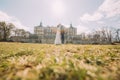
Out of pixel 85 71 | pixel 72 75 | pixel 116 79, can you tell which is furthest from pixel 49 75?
pixel 116 79

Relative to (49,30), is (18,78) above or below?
below

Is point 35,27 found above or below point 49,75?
above

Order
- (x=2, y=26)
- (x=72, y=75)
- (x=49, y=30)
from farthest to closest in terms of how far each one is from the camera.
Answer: (x=49, y=30) → (x=2, y=26) → (x=72, y=75)

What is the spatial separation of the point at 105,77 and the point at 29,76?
1.01 meters

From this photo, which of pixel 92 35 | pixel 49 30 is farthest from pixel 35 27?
pixel 92 35

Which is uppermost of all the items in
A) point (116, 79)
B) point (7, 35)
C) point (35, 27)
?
point (35, 27)

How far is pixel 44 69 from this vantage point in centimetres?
233

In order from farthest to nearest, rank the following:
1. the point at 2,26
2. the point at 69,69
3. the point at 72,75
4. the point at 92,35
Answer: the point at 92,35
the point at 2,26
the point at 69,69
the point at 72,75

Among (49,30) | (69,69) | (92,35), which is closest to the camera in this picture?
(69,69)

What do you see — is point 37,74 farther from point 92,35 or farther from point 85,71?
point 92,35

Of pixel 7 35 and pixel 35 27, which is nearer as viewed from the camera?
pixel 7 35

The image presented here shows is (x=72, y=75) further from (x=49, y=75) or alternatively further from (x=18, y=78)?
(x=18, y=78)

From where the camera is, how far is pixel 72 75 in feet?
7.03

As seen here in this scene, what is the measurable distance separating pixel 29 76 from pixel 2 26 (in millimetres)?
73087
